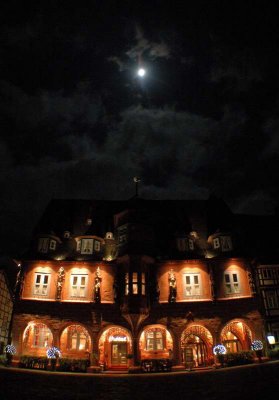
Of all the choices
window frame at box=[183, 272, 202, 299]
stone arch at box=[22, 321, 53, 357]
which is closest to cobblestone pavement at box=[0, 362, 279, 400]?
stone arch at box=[22, 321, 53, 357]

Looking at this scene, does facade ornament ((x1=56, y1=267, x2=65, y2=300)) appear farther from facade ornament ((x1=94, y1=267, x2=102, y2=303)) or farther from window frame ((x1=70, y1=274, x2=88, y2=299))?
facade ornament ((x1=94, y1=267, x2=102, y2=303))

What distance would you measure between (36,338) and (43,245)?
8906mm

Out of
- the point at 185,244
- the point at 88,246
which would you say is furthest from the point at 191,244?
the point at 88,246

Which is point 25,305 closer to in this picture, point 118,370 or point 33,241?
point 33,241

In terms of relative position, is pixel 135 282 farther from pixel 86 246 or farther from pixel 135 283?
pixel 86 246

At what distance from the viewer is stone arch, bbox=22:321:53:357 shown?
27548 millimetres

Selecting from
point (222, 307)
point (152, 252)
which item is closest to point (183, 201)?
point (152, 252)

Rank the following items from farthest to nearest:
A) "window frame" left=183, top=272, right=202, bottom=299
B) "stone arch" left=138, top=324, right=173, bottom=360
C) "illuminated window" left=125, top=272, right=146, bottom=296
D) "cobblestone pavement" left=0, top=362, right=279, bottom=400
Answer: "window frame" left=183, top=272, right=202, bottom=299 → "illuminated window" left=125, top=272, right=146, bottom=296 → "stone arch" left=138, top=324, right=173, bottom=360 → "cobblestone pavement" left=0, top=362, right=279, bottom=400

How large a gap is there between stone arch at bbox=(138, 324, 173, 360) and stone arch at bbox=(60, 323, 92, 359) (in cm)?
498

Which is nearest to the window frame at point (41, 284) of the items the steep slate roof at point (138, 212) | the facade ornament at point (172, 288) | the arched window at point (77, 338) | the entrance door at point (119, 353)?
the arched window at point (77, 338)

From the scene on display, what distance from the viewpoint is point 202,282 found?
93.9 feet

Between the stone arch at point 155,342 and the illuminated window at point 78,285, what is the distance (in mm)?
6850

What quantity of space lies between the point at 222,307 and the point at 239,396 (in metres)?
15.1

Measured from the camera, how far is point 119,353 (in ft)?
91.8
